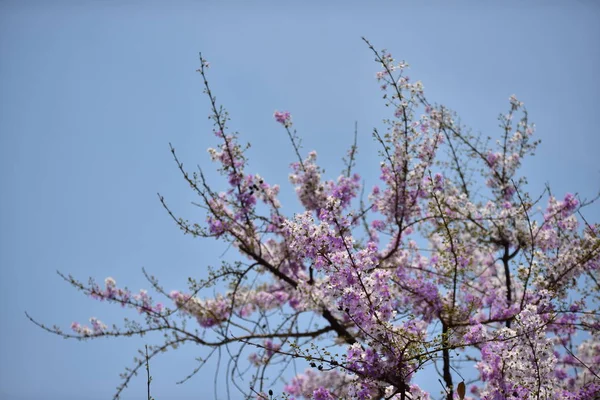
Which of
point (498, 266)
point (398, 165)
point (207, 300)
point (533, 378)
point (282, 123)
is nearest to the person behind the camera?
point (533, 378)

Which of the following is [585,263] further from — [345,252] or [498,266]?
[345,252]

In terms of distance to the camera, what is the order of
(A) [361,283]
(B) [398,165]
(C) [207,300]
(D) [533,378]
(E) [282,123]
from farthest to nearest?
1. (C) [207,300]
2. (E) [282,123]
3. (B) [398,165]
4. (D) [533,378]
5. (A) [361,283]

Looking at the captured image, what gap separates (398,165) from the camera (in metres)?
6.32

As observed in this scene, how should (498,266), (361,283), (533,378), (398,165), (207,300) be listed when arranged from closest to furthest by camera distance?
(361,283) < (533,378) < (398,165) < (207,300) < (498,266)

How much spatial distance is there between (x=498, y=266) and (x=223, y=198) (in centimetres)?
602

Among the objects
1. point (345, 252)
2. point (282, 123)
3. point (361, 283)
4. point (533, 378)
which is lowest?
point (533, 378)

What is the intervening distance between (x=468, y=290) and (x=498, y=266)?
2838 millimetres

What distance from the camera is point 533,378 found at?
13.6ft

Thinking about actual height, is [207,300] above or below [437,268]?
above

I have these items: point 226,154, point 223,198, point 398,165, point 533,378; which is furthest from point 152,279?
point 533,378

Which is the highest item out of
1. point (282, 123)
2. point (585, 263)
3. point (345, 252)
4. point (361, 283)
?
point (282, 123)

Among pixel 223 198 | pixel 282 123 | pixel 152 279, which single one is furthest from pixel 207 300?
pixel 282 123

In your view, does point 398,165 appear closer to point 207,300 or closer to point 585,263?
point 585,263

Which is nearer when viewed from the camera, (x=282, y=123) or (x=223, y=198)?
(x=223, y=198)
